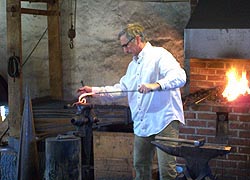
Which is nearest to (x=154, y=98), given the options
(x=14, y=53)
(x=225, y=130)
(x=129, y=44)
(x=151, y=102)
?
(x=151, y=102)

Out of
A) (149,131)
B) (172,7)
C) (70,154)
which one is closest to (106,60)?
(172,7)

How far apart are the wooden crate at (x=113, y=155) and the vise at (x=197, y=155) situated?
1965 millimetres

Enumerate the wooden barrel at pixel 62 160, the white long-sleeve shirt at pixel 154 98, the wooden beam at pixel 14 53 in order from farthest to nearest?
the wooden beam at pixel 14 53 < the white long-sleeve shirt at pixel 154 98 < the wooden barrel at pixel 62 160

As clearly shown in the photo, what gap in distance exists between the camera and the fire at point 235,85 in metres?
5.37

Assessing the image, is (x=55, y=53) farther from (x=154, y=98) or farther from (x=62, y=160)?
(x=62, y=160)

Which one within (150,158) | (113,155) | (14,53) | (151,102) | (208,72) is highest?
(14,53)

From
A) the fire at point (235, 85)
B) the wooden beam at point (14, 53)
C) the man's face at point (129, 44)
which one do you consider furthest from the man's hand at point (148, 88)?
Answer: the wooden beam at point (14, 53)

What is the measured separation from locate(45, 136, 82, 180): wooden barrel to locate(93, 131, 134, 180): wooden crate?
7.64 feet

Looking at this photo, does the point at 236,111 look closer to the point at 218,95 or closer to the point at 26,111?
the point at 218,95

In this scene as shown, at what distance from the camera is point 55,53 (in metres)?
7.00

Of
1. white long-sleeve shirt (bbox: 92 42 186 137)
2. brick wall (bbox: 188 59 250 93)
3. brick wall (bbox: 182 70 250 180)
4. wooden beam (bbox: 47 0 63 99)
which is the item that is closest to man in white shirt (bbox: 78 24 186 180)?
white long-sleeve shirt (bbox: 92 42 186 137)

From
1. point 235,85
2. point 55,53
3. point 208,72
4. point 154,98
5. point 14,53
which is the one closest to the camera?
point 154,98

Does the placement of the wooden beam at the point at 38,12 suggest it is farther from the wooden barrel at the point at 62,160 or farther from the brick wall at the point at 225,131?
the wooden barrel at the point at 62,160

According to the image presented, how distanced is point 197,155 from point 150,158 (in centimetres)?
78
